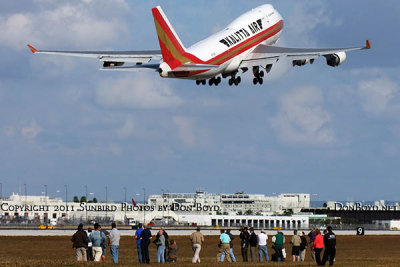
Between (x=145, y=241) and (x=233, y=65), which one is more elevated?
(x=233, y=65)

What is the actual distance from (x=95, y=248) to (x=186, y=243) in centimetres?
5833

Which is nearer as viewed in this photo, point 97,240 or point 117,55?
point 97,240

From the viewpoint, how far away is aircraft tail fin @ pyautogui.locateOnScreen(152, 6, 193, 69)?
75.1 m

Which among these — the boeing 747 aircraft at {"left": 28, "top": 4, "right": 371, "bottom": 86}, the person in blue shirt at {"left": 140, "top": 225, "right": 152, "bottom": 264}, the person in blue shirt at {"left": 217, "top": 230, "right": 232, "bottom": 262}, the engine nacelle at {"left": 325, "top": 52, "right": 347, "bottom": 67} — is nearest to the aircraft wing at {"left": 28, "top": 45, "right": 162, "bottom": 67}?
the boeing 747 aircraft at {"left": 28, "top": 4, "right": 371, "bottom": 86}

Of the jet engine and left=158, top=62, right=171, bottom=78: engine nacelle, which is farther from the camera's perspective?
the jet engine

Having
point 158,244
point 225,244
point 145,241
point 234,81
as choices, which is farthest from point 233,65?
point 145,241

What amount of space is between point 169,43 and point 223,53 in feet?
23.6

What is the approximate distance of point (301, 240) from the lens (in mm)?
58312

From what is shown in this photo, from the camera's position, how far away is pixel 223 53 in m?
81.2

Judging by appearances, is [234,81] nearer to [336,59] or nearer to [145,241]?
[336,59]

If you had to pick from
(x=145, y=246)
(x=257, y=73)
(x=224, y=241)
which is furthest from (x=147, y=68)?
(x=145, y=246)

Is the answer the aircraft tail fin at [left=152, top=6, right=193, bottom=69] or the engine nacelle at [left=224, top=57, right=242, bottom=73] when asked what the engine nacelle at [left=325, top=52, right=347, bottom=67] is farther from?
the aircraft tail fin at [left=152, top=6, right=193, bottom=69]

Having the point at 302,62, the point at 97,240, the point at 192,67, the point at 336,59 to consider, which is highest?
the point at 302,62

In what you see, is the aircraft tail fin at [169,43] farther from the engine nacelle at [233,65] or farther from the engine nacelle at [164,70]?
the engine nacelle at [233,65]
